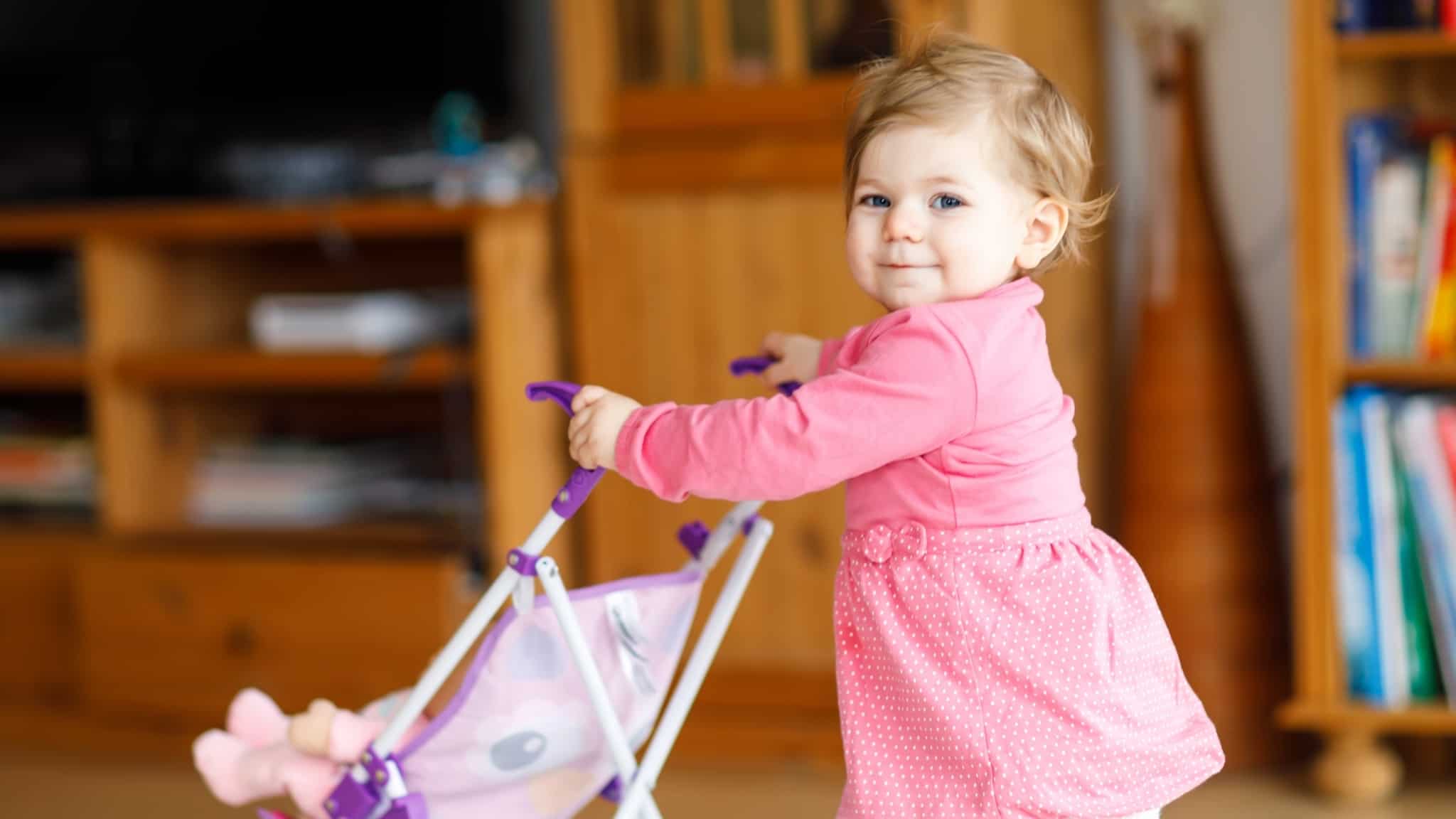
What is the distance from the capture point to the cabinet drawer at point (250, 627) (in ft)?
7.86

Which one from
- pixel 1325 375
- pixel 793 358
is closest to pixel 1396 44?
pixel 1325 375

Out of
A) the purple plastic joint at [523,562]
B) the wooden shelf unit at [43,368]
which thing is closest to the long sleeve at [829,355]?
the purple plastic joint at [523,562]

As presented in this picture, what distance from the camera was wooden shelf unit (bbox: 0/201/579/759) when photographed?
7.86 feet

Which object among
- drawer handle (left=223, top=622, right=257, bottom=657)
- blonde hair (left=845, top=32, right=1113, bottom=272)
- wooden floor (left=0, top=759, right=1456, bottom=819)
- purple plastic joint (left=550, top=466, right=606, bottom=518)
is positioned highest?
blonde hair (left=845, top=32, right=1113, bottom=272)

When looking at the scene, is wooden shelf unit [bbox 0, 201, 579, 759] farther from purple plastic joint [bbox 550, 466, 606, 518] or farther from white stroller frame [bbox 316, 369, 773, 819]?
purple plastic joint [bbox 550, 466, 606, 518]

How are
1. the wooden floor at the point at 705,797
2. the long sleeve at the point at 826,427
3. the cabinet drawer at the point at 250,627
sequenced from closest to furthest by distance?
the long sleeve at the point at 826,427 → the wooden floor at the point at 705,797 → the cabinet drawer at the point at 250,627

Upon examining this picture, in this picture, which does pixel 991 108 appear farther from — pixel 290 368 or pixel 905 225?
pixel 290 368

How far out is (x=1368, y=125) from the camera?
81.6 inches

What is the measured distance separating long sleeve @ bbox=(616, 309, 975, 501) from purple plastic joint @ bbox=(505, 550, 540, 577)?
151 millimetres

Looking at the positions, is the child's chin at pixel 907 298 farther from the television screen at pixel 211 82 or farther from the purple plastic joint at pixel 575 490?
the television screen at pixel 211 82

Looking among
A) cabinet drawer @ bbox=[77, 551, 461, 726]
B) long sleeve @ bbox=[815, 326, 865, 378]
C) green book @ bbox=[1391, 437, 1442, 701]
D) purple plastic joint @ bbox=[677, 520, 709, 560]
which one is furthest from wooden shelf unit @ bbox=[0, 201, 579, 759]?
green book @ bbox=[1391, 437, 1442, 701]

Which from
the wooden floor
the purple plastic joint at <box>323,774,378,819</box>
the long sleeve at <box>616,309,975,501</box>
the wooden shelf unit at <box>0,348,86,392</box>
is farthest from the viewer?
the wooden shelf unit at <box>0,348,86,392</box>

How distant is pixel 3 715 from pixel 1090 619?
201 centimetres

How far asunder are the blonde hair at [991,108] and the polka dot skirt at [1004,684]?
0.26 m
